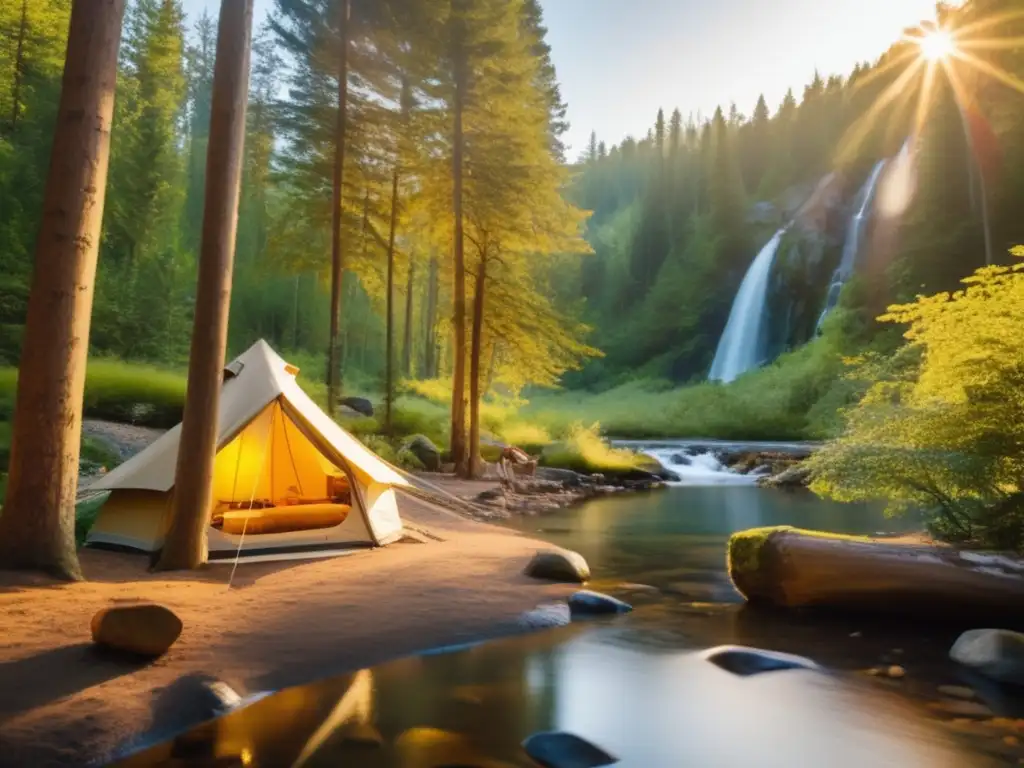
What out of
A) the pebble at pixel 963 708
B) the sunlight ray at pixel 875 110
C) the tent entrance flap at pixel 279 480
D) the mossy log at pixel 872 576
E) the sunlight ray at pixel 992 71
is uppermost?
the sunlight ray at pixel 875 110

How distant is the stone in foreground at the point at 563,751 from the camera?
13.3 feet

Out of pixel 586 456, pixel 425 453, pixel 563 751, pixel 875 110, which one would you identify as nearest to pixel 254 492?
pixel 563 751

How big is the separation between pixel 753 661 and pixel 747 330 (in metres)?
38.7

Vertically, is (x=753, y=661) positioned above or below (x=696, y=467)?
below

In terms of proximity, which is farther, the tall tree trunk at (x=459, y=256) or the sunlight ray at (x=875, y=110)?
the sunlight ray at (x=875, y=110)

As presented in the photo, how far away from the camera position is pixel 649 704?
5.03 meters

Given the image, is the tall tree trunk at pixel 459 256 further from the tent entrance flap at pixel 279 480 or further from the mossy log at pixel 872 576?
the mossy log at pixel 872 576

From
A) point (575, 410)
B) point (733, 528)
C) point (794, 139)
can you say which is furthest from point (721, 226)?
point (733, 528)

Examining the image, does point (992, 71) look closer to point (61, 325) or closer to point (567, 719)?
point (567, 719)

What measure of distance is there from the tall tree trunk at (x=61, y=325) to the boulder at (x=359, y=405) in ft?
57.3

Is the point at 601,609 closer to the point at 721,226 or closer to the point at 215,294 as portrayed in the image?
the point at 215,294

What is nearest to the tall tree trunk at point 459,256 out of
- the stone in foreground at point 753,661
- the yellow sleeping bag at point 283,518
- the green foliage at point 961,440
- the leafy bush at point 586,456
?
the leafy bush at point 586,456

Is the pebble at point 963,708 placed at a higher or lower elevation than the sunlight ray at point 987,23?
lower

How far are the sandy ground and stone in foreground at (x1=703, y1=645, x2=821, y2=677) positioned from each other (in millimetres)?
1774
